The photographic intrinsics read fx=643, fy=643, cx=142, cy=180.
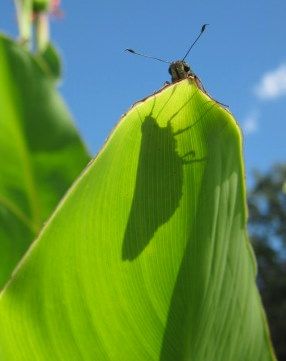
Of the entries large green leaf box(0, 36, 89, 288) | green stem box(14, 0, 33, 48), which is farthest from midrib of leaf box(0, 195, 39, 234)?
green stem box(14, 0, 33, 48)

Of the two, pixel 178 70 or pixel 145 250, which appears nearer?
pixel 145 250

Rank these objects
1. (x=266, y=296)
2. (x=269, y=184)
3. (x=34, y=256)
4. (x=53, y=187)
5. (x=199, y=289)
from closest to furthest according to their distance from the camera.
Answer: (x=34, y=256) < (x=199, y=289) < (x=53, y=187) < (x=266, y=296) < (x=269, y=184)

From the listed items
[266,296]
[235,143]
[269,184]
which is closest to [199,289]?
[235,143]

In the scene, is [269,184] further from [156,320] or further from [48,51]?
[156,320]

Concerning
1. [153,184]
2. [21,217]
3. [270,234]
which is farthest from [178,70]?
[270,234]

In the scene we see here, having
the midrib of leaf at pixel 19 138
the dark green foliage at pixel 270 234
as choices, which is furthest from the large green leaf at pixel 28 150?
the dark green foliage at pixel 270 234

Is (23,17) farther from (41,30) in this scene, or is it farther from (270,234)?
(270,234)

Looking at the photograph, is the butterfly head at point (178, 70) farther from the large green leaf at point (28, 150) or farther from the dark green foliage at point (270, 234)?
the dark green foliage at point (270, 234)

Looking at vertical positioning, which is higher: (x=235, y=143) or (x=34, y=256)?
(x=235, y=143)
